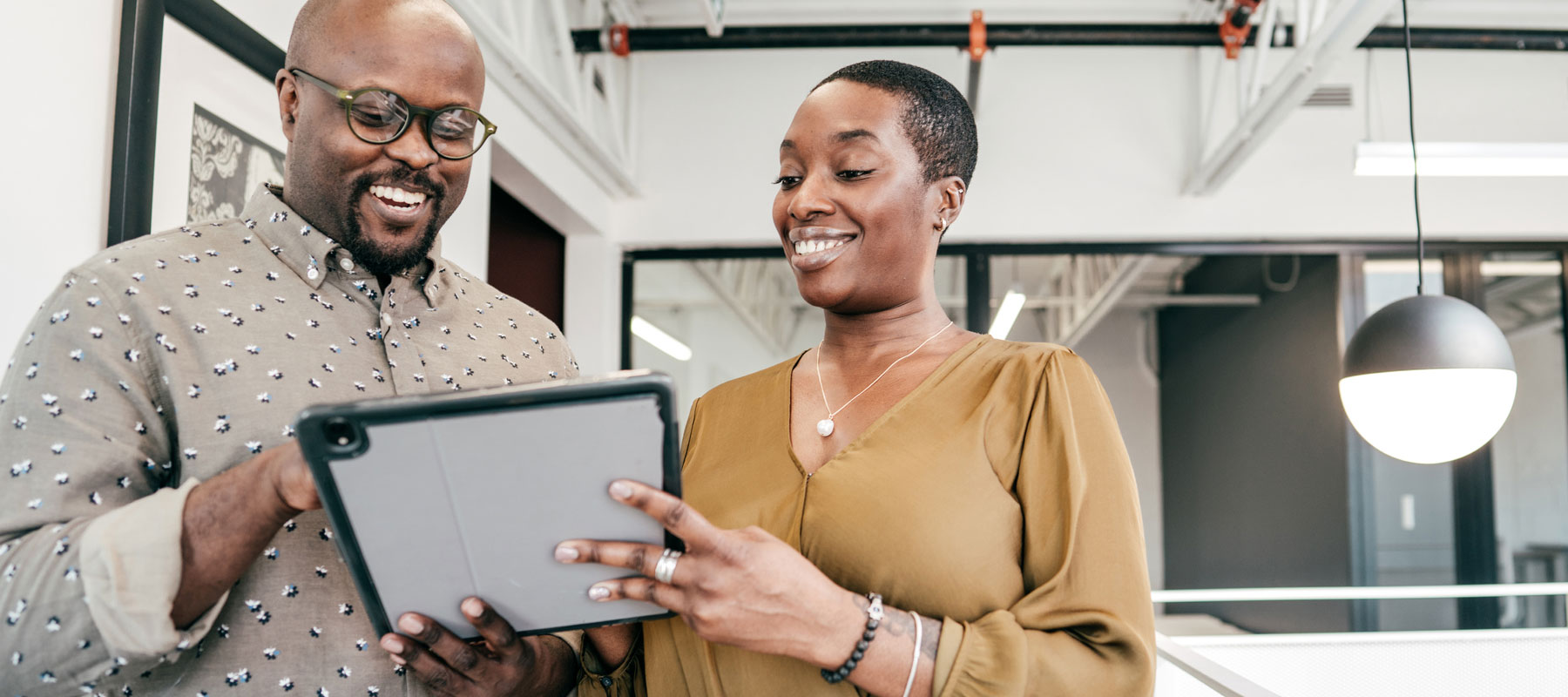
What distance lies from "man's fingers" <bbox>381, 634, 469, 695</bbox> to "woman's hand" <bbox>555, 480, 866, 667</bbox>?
0.19 metres

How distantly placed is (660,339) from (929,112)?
A: 12.0 ft

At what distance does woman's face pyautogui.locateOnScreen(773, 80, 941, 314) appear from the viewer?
1097 mm

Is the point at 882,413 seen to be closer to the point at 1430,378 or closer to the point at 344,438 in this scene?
the point at 344,438

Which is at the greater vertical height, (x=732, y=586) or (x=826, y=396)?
(x=826, y=396)

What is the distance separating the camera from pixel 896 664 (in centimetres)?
87

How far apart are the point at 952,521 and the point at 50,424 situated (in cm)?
80

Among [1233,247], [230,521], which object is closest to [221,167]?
[230,521]

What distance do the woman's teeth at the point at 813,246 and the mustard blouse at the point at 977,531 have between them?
0.19 metres

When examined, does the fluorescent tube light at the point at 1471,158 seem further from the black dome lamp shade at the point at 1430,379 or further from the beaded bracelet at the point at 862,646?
the beaded bracelet at the point at 862,646

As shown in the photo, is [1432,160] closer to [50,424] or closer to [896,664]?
[896,664]

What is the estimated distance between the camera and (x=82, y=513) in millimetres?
809

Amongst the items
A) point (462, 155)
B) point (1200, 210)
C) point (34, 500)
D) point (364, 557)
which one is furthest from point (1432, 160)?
point (34, 500)

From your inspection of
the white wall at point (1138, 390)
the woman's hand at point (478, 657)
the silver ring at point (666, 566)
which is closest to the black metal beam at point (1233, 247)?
the woman's hand at point (478, 657)

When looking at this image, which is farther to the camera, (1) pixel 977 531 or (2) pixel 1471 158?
(2) pixel 1471 158
